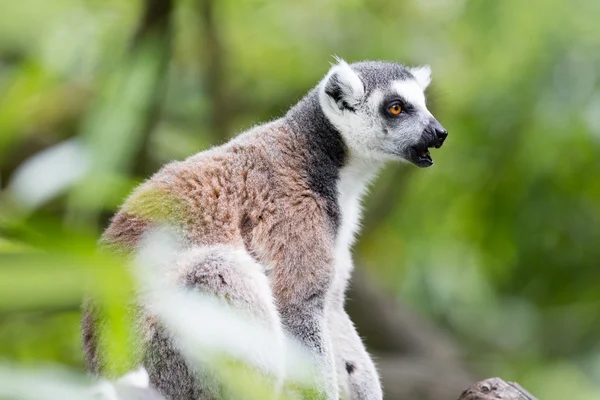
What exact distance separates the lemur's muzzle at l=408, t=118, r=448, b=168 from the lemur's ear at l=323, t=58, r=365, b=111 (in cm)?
39

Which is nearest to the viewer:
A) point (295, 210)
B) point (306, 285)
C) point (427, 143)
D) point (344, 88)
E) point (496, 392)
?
point (496, 392)

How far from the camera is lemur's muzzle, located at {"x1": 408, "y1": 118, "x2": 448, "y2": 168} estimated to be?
13.1 ft

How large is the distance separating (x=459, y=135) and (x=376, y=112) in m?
3.36

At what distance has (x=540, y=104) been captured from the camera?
6.75 meters

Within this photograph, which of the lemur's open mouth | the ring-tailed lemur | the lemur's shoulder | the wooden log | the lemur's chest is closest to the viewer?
the wooden log

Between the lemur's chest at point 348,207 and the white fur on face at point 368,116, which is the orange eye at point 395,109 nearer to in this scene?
the white fur on face at point 368,116

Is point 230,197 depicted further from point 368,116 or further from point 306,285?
point 368,116

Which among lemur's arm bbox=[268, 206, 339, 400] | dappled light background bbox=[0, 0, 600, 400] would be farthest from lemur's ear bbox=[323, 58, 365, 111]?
dappled light background bbox=[0, 0, 600, 400]

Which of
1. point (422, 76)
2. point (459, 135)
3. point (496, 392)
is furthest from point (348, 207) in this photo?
point (459, 135)

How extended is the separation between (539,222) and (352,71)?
13.0ft

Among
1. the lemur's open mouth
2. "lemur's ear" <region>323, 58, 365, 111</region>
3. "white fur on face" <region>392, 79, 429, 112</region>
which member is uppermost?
"white fur on face" <region>392, 79, 429, 112</region>

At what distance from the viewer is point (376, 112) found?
164 inches

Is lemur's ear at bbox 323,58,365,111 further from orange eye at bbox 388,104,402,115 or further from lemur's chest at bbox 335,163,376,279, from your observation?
lemur's chest at bbox 335,163,376,279

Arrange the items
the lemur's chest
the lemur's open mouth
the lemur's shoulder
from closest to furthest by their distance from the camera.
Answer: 1. the lemur's shoulder
2. the lemur's chest
3. the lemur's open mouth
